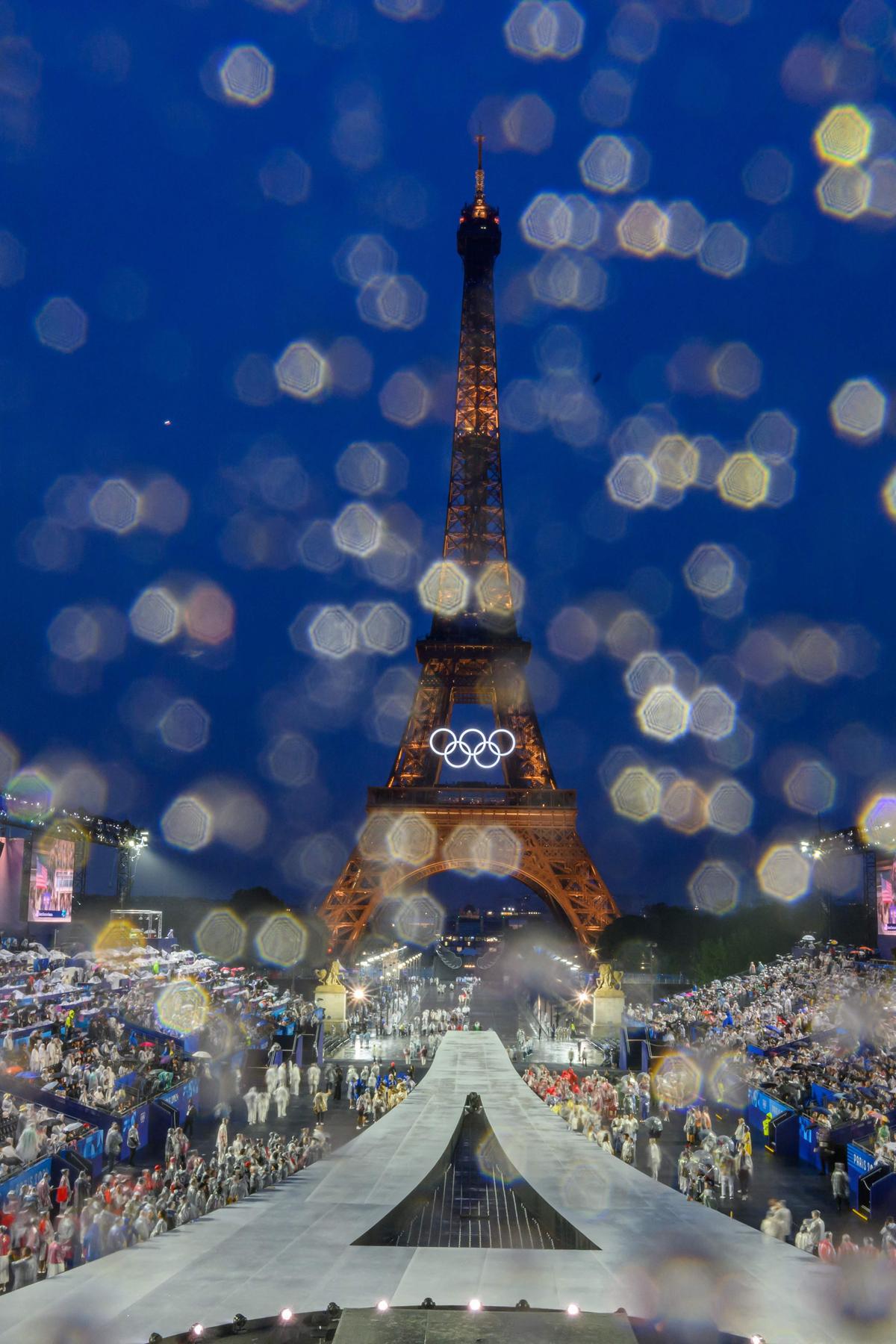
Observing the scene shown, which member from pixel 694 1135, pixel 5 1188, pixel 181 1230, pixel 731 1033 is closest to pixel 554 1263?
pixel 181 1230

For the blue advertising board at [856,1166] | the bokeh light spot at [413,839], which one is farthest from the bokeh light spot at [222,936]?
the blue advertising board at [856,1166]

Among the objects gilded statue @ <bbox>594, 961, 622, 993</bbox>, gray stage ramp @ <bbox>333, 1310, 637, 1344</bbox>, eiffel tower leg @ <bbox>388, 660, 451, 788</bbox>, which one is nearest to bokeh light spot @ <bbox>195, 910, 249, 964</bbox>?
eiffel tower leg @ <bbox>388, 660, 451, 788</bbox>

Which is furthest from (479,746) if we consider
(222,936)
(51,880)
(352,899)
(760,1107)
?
(222,936)

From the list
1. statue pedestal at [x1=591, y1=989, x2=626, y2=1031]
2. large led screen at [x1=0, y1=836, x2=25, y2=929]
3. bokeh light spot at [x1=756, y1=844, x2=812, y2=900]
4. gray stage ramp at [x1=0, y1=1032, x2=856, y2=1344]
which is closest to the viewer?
gray stage ramp at [x1=0, y1=1032, x2=856, y2=1344]

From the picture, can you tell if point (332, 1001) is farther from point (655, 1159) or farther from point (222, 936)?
point (222, 936)

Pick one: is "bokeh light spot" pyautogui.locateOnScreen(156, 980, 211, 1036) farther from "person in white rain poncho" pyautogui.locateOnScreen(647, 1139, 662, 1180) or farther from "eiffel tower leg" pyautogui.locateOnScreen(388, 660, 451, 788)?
"eiffel tower leg" pyautogui.locateOnScreen(388, 660, 451, 788)

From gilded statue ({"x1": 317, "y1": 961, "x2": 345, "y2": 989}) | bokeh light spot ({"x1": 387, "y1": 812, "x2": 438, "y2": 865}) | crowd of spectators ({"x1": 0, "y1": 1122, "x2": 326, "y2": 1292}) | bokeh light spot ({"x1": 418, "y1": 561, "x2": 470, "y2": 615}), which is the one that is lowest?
crowd of spectators ({"x1": 0, "y1": 1122, "x2": 326, "y2": 1292})

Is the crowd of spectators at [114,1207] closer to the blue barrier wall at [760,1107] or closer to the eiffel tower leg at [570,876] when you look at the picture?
the blue barrier wall at [760,1107]
